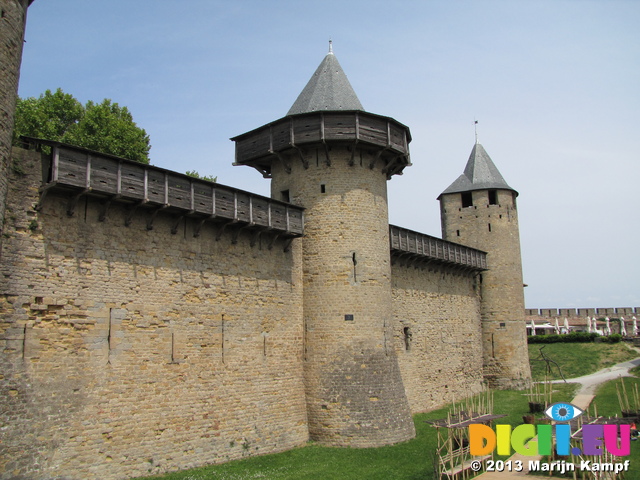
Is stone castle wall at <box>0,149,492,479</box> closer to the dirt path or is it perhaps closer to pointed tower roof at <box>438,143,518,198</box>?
the dirt path

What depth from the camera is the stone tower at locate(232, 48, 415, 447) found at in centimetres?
1617

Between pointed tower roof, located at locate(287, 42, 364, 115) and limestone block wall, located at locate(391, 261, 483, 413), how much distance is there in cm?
671

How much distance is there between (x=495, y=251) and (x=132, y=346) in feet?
72.0

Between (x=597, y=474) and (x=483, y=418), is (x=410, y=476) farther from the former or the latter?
(x=597, y=474)

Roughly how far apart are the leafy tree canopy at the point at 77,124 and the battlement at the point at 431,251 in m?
12.5

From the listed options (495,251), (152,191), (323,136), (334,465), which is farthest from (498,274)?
(152,191)

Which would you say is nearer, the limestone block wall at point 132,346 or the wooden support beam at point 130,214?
the limestone block wall at point 132,346

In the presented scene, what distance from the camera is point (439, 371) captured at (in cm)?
2339

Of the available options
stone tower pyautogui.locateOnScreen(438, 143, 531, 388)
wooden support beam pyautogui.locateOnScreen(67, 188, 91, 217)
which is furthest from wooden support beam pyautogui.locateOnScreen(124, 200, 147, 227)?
stone tower pyautogui.locateOnScreen(438, 143, 531, 388)

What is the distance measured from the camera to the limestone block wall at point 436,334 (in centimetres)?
2147

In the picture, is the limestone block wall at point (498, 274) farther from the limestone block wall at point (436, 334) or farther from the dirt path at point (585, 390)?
the dirt path at point (585, 390)

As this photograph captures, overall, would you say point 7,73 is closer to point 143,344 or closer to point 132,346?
point 132,346

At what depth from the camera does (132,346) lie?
41.1ft

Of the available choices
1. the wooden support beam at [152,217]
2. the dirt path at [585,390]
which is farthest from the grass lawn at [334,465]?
the wooden support beam at [152,217]
